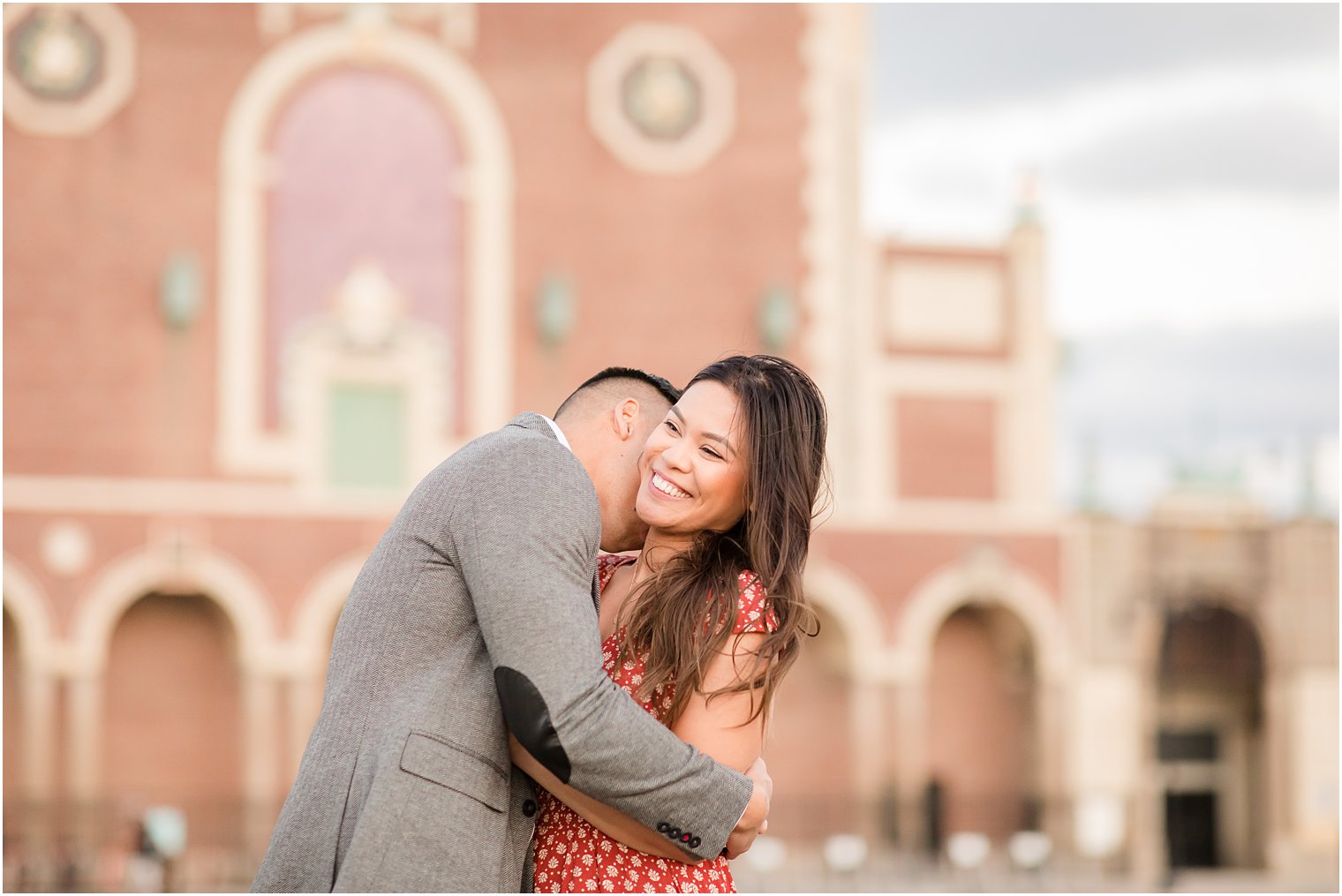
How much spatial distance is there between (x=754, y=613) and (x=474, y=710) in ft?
1.75

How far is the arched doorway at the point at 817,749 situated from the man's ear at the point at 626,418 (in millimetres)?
18567

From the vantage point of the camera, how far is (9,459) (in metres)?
20.2

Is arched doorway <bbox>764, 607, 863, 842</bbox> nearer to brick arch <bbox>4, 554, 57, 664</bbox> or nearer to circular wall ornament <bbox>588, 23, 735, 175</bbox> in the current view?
circular wall ornament <bbox>588, 23, 735, 175</bbox>

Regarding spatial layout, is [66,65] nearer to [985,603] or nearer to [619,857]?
[985,603]

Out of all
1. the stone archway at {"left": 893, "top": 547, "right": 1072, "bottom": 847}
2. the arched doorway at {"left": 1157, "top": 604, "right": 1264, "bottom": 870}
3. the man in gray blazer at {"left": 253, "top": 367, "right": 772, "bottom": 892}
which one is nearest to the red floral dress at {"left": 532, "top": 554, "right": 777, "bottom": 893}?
the man in gray blazer at {"left": 253, "top": 367, "right": 772, "bottom": 892}

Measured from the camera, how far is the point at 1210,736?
2420 centimetres

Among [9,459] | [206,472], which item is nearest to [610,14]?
[206,472]

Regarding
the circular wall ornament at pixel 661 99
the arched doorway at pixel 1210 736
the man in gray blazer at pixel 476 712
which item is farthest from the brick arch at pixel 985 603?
the man in gray blazer at pixel 476 712

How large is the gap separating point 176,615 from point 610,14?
917cm

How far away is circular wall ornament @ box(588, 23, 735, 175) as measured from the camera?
2238 cm

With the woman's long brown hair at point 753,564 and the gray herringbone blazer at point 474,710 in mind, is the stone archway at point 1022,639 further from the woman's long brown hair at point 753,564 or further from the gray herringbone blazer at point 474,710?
the gray herringbone blazer at point 474,710

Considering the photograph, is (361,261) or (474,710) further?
(361,261)

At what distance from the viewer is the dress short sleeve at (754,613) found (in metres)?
3.05

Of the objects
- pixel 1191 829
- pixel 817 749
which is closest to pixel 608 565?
pixel 817 749
